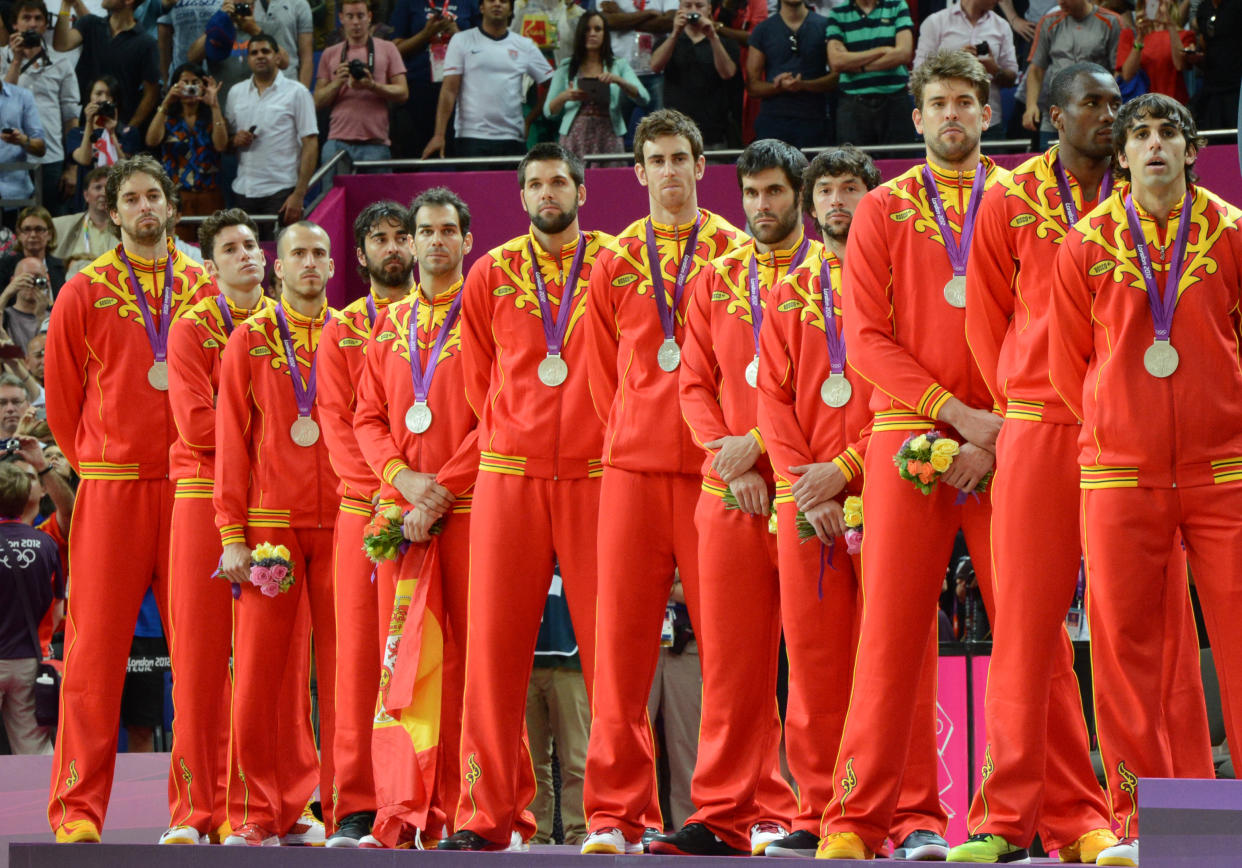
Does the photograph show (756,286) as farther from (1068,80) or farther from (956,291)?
(1068,80)

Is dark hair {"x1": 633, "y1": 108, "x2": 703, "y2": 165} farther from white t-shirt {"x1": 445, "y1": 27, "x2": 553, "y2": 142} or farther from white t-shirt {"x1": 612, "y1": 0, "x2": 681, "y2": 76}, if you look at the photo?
white t-shirt {"x1": 445, "y1": 27, "x2": 553, "y2": 142}

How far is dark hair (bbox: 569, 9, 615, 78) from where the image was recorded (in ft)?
33.4

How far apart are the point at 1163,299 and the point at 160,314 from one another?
380 cm

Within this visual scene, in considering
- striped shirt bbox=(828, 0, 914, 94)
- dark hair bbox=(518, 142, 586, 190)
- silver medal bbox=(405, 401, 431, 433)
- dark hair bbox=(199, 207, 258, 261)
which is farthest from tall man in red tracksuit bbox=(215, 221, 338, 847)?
striped shirt bbox=(828, 0, 914, 94)

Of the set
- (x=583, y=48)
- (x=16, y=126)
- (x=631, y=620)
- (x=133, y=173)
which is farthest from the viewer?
(x=16, y=126)

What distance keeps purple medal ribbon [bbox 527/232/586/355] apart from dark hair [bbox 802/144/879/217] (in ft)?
2.57

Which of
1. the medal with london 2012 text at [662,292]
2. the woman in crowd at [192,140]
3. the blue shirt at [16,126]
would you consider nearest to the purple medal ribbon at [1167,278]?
the medal with london 2012 text at [662,292]

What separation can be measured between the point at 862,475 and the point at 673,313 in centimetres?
90

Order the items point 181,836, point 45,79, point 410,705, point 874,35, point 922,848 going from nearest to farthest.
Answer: point 922,848 → point 410,705 → point 181,836 → point 874,35 → point 45,79

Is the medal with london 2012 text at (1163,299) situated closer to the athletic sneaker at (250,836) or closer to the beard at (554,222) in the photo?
the beard at (554,222)

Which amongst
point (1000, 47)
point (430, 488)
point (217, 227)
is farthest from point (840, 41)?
point (430, 488)

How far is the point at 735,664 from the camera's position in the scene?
16.7 ft

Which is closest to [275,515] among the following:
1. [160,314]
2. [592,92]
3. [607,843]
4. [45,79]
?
[160,314]

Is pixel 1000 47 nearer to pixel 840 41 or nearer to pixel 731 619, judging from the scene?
pixel 840 41
